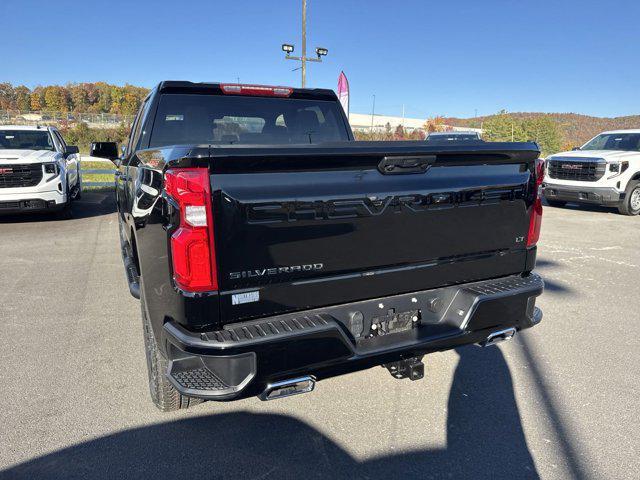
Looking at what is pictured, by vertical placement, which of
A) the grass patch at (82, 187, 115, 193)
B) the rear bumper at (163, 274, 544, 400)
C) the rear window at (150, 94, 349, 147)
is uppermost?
the rear window at (150, 94, 349, 147)

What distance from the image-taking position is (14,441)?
268cm

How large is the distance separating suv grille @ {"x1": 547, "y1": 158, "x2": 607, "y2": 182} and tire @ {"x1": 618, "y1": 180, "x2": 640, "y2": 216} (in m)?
0.83

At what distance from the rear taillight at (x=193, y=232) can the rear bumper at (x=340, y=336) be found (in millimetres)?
260

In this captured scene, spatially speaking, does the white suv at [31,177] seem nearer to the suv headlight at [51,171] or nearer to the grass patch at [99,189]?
the suv headlight at [51,171]

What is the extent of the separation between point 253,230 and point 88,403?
73.6 inches

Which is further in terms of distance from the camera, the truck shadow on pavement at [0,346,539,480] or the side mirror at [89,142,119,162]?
the side mirror at [89,142,119,162]

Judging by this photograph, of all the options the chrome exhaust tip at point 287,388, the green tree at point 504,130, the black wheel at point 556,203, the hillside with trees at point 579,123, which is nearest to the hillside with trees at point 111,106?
the hillside with trees at point 579,123

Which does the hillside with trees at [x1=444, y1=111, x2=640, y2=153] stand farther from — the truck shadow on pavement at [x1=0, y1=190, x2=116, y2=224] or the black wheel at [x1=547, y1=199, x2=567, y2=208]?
the truck shadow on pavement at [x1=0, y1=190, x2=116, y2=224]

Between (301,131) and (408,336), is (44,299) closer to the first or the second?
(301,131)

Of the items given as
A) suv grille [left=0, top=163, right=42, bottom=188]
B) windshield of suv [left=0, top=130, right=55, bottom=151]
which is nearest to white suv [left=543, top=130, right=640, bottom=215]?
suv grille [left=0, top=163, right=42, bottom=188]

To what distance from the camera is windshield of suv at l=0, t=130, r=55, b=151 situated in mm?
9805

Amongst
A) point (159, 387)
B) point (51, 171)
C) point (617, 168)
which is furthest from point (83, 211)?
point (617, 168)

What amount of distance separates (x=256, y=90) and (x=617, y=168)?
966cm

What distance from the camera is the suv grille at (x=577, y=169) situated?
35.1 ft
